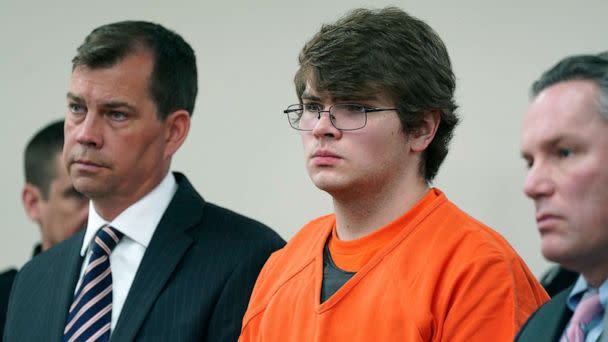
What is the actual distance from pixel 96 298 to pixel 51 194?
4.14 feet

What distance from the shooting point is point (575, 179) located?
1868 mm

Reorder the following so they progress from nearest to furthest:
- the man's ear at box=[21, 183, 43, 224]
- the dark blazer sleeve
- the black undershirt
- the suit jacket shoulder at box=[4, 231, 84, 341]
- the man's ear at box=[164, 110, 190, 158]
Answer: the black undershirt < the dark blazer sleeve < the suit jacket shoulder at box=[4, 231, 84, 341] < the man's ear at box=[164, 110, 190, 158] < the man's ear at box=[21, 183, 43, 224]

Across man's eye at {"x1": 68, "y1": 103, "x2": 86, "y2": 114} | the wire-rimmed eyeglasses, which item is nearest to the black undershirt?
the wire-rimmed eyeglasses

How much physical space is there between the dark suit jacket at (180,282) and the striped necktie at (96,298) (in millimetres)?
45

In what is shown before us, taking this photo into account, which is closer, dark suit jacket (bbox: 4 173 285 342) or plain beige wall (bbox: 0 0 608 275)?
dark suit jacket (bbox: 4 173 285 342)

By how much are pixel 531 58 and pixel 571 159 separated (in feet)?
6.24

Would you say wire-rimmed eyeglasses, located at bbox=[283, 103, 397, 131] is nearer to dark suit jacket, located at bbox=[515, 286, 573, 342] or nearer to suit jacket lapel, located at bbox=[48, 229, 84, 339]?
dark suit jacket, located at bbox=[515, 286, 573, 342]

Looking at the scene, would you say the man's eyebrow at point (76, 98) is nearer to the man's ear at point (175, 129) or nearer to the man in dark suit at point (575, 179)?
the man's ear at point (175, 129)

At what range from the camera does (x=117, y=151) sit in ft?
9.73

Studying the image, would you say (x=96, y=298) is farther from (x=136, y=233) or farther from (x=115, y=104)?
(x=115, y=104)

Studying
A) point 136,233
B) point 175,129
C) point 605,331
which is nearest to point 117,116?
point 175,129

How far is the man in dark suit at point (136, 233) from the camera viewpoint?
2.80m

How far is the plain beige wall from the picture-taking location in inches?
147

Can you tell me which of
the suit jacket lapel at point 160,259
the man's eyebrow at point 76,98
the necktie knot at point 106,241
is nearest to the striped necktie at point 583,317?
the suit jacket lapel at point 160,259
